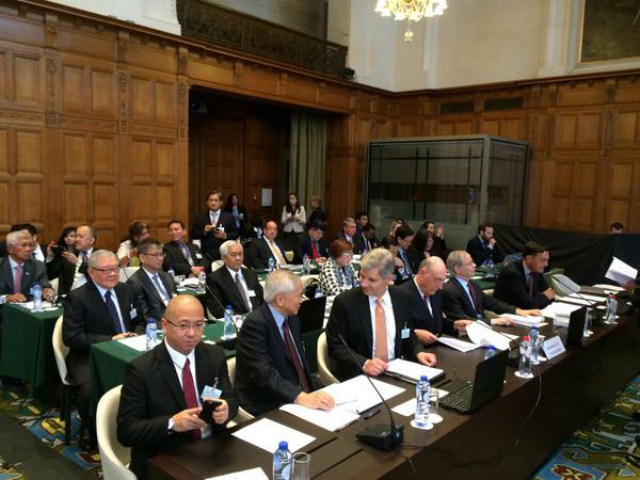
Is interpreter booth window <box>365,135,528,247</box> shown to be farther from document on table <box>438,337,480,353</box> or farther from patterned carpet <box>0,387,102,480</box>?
patterned carpet <box>0,387,102,480</box>

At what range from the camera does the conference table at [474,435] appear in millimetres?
2016

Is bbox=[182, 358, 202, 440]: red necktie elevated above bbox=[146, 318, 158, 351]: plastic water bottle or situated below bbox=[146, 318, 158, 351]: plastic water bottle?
above

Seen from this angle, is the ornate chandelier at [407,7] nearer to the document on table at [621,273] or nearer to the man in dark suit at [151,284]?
the document on table at [621,273]

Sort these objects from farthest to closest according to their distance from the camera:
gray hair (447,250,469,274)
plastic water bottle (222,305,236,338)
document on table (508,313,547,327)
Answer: gray hair (447,250,469,274)
document on table (508,313,547,327)
plastic water bottle (222,305,236,338)

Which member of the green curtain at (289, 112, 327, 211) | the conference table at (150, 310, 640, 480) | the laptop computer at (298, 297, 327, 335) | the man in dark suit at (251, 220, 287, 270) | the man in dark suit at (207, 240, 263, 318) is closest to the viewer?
the conference table at (150, 310, 640, 480)

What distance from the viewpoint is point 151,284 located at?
4500mm

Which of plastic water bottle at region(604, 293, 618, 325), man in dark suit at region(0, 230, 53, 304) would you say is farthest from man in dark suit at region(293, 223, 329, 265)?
plastic water bottle at region(604, 293, 618, 325)

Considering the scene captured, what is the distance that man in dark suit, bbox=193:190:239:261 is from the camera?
7569mm

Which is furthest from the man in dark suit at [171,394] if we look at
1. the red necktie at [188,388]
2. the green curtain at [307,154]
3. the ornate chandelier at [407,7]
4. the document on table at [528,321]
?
the green curtain at [307,154]

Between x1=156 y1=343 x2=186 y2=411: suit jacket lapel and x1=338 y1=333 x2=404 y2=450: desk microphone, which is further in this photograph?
x1=156 y1=343 x2=186 y2=411: suit jacket lapel

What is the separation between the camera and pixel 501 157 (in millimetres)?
10812

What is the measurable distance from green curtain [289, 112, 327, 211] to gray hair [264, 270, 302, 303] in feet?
30.3

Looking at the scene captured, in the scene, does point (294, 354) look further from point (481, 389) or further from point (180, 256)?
point (180, 256)

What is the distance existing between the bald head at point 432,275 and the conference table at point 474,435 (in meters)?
0.46
